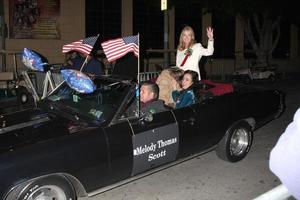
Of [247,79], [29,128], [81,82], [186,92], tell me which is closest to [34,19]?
[247,79]

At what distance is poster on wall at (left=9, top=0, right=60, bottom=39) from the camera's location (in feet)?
50.4

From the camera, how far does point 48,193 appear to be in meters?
4.08

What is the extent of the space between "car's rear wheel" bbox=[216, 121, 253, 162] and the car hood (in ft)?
7.63

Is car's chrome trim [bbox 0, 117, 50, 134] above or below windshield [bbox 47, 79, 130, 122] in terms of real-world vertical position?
below

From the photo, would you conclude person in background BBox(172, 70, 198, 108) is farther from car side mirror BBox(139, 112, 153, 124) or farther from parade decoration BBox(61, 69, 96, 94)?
parade decoration BBox(61, 69, 96, 94)

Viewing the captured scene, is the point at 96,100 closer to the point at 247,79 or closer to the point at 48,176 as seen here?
the point at 48,176

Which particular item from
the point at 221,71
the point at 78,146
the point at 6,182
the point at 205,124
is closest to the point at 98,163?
the point at 78,146

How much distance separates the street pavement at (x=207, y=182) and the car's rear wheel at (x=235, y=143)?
122 mm

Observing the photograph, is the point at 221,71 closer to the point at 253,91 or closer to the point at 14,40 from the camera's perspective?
the point at 14,40

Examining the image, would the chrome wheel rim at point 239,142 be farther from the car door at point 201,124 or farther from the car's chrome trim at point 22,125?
the car's chrome trim at point 22,125

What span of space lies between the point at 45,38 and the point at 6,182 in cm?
1291

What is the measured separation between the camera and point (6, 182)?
3.71 m

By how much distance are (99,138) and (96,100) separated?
716 millimetres

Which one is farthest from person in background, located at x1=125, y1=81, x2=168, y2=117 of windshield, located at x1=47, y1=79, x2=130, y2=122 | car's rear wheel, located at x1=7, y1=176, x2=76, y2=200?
car's rear wheel, located at x1=7, y1=176, x2=76, y2=200
